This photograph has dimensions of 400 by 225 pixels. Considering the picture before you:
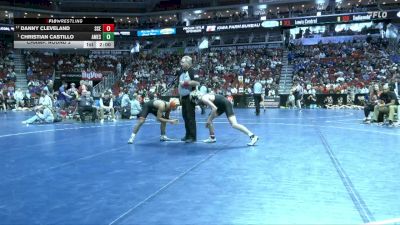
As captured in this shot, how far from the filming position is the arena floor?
4.11 meters

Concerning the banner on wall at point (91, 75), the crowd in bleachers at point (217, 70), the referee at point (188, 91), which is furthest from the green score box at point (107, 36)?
the banner on wall at point (91, 75)

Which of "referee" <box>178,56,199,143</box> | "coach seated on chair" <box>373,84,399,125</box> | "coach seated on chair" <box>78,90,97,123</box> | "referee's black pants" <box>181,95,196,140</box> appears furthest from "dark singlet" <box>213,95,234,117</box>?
"coach seated on chair" <box>78,90,97,123</box>

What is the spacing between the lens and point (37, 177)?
5.89 metres

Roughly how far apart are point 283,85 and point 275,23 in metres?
9.29

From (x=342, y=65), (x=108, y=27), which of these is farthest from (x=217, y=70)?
(x=108, y=27)

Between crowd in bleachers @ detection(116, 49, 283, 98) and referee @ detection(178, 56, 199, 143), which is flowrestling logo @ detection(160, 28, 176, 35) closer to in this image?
crowd in bleachers @ detection(116, 49, 283, 98)

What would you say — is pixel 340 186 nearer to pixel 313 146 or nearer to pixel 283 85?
pixel 313 146

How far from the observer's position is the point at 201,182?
5.50 metres

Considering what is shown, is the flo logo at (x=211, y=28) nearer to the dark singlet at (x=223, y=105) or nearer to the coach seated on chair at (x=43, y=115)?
the coach seated on chair at (x=43, y=115)

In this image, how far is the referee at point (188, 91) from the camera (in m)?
9.52
